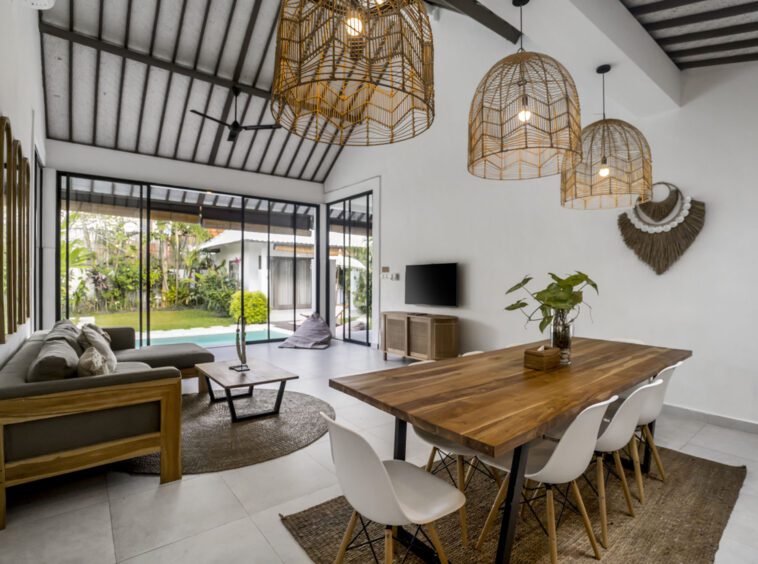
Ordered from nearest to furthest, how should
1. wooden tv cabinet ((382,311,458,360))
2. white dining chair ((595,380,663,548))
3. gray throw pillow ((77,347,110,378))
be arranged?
white dining chair ((595,380,663,548)), gray throw pillow ((77,347,110,378)), wooden tv cabinet ((382,311,458,360))

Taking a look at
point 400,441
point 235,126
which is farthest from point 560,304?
point 235,126

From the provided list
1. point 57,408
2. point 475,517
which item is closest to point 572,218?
point 475,517

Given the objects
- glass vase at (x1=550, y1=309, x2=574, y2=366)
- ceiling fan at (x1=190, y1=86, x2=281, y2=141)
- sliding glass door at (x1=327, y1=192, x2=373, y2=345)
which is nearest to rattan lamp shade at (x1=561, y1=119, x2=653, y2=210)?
glass vase at (x1=550, y1=309, x2=574, y2=366)

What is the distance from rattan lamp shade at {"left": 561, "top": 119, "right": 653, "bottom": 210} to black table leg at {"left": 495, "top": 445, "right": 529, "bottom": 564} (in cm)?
214

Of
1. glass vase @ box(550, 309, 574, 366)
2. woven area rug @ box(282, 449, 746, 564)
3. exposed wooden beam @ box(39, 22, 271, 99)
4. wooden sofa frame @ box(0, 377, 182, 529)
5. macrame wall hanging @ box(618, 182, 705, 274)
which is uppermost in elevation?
exposed wooden beam @ box(39, 22, 271, 99)

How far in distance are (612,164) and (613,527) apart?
95.1 inches

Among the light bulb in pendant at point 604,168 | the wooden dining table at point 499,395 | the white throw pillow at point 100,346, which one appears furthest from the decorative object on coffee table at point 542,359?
the white throw pillow at point 100,346

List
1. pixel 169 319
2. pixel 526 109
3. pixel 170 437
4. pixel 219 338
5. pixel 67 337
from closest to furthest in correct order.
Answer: pixel 526 109 < pixel 170 437 < pixel 67 337 < pixel 169 319 < pixel 219 338

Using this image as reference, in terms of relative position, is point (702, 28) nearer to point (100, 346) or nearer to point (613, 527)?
point (613, 527)

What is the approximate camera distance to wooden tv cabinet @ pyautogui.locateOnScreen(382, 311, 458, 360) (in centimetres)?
589

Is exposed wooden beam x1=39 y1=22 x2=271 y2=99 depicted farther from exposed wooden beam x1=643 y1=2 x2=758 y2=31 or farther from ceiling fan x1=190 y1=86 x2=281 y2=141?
exposed wooden beam x1=643 y1=2 x2=758 y2=31

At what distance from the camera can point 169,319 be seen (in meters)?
7.67

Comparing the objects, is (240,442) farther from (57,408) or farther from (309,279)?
(309,279)

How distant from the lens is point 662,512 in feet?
7.78
